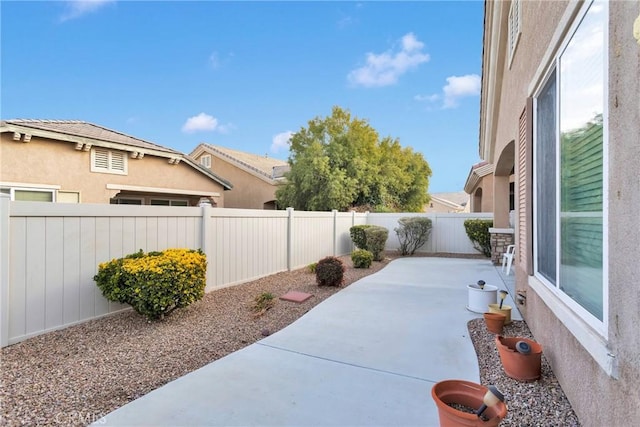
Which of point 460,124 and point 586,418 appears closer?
point 586,418

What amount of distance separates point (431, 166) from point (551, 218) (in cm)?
2183

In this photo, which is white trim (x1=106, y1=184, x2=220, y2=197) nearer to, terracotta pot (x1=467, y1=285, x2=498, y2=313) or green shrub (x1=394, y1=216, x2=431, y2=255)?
green shrub (x1=394, y1=216, x2=431, y2=255)

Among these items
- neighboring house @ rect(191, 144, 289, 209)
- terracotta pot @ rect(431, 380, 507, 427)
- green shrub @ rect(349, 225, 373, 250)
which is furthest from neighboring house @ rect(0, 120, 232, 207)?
terracotta pot @ rect(431, 380, 507, 427)

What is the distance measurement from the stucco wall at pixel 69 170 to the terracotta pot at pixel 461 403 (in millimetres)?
12250

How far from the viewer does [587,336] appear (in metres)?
2.22

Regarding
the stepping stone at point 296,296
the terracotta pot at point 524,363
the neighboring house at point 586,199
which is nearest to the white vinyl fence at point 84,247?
the stepping stone at point 296,296

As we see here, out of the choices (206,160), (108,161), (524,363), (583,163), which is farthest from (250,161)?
(583,163)

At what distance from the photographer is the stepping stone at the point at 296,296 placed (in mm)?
6199

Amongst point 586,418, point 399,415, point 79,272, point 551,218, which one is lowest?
point 399,415

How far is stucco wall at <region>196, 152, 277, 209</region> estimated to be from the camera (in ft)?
67.1

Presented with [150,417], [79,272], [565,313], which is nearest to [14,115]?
[79,272]

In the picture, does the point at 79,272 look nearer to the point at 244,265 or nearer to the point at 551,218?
the point at 244,265

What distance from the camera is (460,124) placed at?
55.9 feet

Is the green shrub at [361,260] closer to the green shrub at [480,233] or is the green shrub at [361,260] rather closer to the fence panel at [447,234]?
the fence panel at [447,234]
